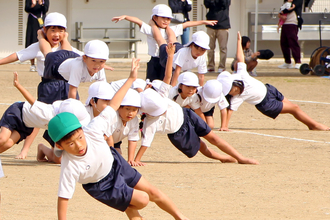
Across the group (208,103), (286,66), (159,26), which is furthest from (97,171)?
(286,66)

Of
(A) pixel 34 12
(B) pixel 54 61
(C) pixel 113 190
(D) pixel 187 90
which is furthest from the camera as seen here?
(A) pixel 34 12

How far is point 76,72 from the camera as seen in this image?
19.6 ft

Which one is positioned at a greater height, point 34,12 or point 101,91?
point 34,12

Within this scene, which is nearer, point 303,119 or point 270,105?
point 270,105

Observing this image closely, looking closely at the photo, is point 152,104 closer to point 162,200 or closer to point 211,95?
point 162,200

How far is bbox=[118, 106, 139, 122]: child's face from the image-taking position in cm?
524

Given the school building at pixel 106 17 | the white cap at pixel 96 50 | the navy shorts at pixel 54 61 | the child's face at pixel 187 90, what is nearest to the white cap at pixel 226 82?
the child's face at pixel 187 90

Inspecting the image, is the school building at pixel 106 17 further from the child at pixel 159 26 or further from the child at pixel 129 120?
the child at pixel 129 120

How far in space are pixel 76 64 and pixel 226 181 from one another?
6.22 ft

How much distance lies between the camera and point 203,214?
440 cm

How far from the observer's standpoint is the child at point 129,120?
17.0ft

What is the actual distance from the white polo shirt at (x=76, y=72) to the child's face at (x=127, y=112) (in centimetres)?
88

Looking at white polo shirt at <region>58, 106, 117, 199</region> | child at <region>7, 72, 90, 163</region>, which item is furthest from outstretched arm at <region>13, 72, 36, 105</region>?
white polo shirt at <region>58, 106, 117, 199</region>

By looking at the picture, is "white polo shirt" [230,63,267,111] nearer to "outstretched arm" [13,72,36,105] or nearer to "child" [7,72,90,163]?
"child" [7,72,90,163]
